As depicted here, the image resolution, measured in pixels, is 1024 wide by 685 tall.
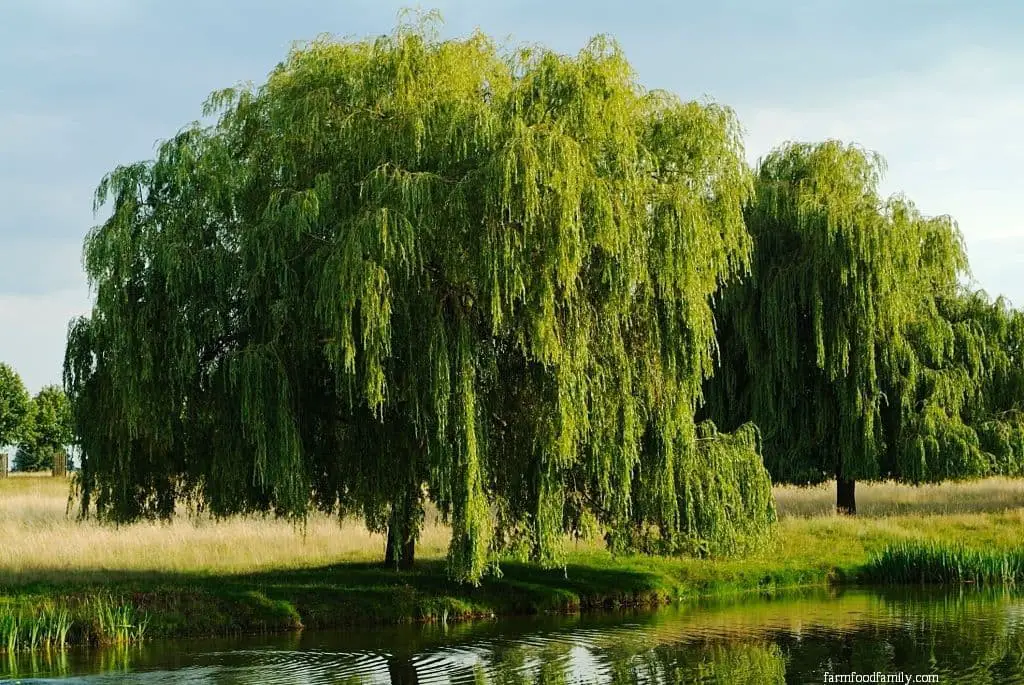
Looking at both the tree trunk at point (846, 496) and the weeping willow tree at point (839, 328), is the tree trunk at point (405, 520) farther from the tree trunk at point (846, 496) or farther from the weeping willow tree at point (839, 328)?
the tree trunk at point (846, 496)

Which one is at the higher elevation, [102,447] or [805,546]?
[102,447]

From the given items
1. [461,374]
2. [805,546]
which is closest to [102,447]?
[461,374]

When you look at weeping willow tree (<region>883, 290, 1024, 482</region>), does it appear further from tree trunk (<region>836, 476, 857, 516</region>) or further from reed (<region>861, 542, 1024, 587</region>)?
reed (<region>861, 542, 1024, 587</region>)

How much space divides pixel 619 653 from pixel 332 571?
7721mm

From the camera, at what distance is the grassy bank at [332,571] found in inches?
771

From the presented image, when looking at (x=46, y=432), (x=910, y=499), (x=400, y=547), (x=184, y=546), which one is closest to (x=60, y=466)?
(x=46, y=432)

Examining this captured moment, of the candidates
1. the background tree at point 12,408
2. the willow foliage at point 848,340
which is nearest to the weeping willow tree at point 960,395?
the willow foliage at point 848,340

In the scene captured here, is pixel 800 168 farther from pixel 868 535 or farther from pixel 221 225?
pixel 221 225

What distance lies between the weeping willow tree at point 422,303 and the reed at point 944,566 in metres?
6.21

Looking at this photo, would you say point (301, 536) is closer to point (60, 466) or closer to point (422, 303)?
point (422, 303)

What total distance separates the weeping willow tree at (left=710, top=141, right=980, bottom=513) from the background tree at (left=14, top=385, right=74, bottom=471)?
4953 cm

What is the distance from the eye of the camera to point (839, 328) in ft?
103

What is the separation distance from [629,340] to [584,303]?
1.37 metres

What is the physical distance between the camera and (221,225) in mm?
19594
